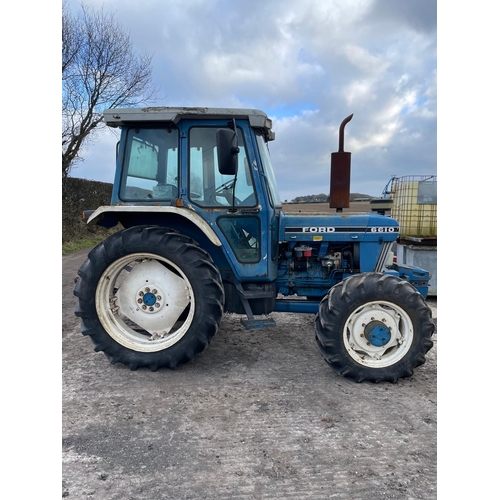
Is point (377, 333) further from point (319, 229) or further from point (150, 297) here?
point (150, 297)

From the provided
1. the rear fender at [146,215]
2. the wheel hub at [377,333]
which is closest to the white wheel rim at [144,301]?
the rear fender at [146,215]

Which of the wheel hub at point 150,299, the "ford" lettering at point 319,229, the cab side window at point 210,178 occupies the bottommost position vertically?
the wheel hub at point 150,299

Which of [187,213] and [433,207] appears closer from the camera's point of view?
[187,213]

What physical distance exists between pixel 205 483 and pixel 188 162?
2490 millimetres

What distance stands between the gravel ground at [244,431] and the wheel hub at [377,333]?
355mm

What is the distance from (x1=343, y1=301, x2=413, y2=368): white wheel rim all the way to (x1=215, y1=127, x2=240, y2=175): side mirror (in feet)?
5.25

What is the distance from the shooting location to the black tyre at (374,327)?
3283 mm

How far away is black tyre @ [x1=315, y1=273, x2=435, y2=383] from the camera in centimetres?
328

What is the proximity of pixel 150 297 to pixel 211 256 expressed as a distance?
0.68m

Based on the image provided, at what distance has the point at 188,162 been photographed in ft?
11.6

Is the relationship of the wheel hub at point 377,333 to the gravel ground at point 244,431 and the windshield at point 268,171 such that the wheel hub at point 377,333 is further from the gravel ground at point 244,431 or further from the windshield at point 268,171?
Result: the windshield at point 268,171

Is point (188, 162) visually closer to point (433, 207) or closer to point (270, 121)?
point (270, 121)

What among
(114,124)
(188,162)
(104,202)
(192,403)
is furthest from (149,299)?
(104,202)

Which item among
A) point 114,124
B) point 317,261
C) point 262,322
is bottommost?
point 262,322
